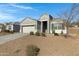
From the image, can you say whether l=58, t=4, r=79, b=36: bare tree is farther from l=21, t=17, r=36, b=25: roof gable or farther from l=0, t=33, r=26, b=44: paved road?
l=0, t=33, r=26, b=44: paved road

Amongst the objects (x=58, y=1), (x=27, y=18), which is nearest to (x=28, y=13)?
(x=27, y=18)

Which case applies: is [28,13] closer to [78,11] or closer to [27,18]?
[27,18]

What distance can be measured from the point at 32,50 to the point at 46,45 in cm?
21

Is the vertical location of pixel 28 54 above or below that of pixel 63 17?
below

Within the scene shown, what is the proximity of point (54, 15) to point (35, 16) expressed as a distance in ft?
0.85

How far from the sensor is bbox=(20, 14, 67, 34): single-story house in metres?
5.65

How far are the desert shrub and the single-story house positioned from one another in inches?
8.7

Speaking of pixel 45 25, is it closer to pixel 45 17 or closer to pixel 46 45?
pixel 45 17

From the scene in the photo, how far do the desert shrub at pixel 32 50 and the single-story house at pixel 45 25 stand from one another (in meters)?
0.22

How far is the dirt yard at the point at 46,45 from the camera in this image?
221 inches

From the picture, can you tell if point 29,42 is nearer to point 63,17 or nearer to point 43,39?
point 43,39

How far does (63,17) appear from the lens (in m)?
5.68

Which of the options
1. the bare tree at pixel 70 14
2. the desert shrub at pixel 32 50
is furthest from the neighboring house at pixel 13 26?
the bare tree at pixel 70 14

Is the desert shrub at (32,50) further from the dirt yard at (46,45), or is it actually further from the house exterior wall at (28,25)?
the house exterior wall at (28,25)
